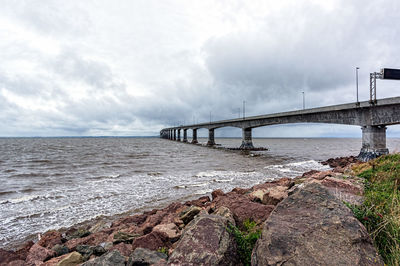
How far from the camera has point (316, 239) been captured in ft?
9.05

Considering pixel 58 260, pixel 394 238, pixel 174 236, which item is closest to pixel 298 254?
pixel 394 238

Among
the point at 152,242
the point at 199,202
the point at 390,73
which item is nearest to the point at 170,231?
the point at 152,242

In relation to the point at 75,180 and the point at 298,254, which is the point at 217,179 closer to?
the point at 75,180

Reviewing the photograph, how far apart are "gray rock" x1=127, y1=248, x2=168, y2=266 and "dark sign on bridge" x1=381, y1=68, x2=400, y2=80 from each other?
23309 mm

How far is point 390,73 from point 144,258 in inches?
951

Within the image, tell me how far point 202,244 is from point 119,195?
951 centimetres

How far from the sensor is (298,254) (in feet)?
8.53

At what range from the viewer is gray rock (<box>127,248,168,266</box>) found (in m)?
3.58

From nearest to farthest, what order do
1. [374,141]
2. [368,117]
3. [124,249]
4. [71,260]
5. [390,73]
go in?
[71,260]
[124,249]
[390,73]
[374,141]
[368,117]

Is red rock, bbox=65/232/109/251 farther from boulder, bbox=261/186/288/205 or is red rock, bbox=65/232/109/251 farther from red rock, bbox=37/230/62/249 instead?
boulder, bbox=261/186/288/205

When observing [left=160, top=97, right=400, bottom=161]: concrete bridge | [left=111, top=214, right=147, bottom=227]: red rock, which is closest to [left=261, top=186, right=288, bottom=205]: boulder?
[left=111, top=214, right=147, bottom=227]: red rock

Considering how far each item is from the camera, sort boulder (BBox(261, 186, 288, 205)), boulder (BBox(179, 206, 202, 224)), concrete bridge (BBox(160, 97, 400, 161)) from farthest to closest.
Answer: concrete bridge (BBox(160, 97, 400, 161)), boulder (BBox(179, 206, 202, 224)), boulder (BBox(261, 186, 288, 205))

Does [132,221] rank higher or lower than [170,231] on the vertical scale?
lower

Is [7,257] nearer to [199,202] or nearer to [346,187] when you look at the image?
[199,202]
